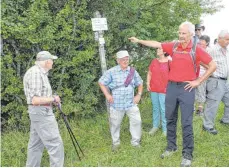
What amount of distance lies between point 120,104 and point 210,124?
1890 millimetres

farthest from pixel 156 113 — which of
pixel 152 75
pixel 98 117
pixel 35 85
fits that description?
pixel 35 85

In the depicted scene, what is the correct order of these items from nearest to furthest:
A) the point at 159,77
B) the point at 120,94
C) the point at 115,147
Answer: the point at 120,94 < the point at 115,147 < the point at 159,77

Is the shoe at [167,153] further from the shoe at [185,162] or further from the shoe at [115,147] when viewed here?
the shoe at [115,147]

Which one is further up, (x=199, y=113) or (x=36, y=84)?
(x=36, y=84)

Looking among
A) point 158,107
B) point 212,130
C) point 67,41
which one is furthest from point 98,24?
point 212,130

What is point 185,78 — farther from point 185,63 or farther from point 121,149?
point 121,149

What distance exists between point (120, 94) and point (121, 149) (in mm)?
912

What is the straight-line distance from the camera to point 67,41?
643 centimetres

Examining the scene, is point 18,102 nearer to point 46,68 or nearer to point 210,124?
point 46,68

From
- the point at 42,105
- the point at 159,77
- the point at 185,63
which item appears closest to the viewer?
the point at 42,105

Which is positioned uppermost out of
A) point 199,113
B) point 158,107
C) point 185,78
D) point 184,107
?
point 185,78

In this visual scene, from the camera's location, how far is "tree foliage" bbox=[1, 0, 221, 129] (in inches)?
232

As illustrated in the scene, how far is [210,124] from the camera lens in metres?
6.34

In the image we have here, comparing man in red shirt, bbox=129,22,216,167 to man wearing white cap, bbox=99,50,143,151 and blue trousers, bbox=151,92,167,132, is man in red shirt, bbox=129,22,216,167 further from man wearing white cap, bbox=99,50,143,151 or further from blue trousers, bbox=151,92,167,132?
blue trousers, bbox=151,92,167,132
